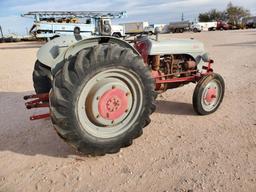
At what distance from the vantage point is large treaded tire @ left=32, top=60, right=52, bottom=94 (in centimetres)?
491

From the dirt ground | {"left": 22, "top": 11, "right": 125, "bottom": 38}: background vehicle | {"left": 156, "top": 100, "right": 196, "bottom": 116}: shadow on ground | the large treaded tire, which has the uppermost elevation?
{"left": 22, "top": 11, "right": 125, "bottom": 38}: background vehicle

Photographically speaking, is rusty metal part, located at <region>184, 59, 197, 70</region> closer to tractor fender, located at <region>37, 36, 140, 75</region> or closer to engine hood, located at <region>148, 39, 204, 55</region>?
engine hood, located at <region>148, 39, 204, 55</region>

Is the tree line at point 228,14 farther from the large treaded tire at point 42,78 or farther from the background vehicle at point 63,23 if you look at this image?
the large treaded tire at point 42,78

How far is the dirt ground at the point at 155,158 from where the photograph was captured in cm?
343

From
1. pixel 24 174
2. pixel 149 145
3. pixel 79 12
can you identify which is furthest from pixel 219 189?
pixel 79 12

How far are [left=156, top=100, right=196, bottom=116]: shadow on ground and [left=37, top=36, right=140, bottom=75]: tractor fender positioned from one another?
1.94 m

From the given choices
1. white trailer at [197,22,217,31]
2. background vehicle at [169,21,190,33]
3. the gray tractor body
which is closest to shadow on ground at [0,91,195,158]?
the gray tractor body

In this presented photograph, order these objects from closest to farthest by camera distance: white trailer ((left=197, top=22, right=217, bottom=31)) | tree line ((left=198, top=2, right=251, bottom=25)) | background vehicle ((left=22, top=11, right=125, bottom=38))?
background vehicle ((left=22, top=11, right=125, bottom=38))
white trailer ((left=197, top=22, right=217, bottom=31))
tree line ((left=198, top=2, right=251, bottom=25))

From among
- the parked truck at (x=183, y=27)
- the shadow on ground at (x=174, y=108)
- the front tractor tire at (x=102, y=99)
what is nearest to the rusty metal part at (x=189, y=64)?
the shadow on ground at (x=174, y=108)

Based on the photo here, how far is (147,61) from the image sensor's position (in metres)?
5.29

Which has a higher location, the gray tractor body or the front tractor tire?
the gray tractor body

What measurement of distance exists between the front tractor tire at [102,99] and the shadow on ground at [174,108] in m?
1.58

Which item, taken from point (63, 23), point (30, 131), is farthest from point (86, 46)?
point (63, 23)

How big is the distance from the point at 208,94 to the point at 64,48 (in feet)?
8.59
